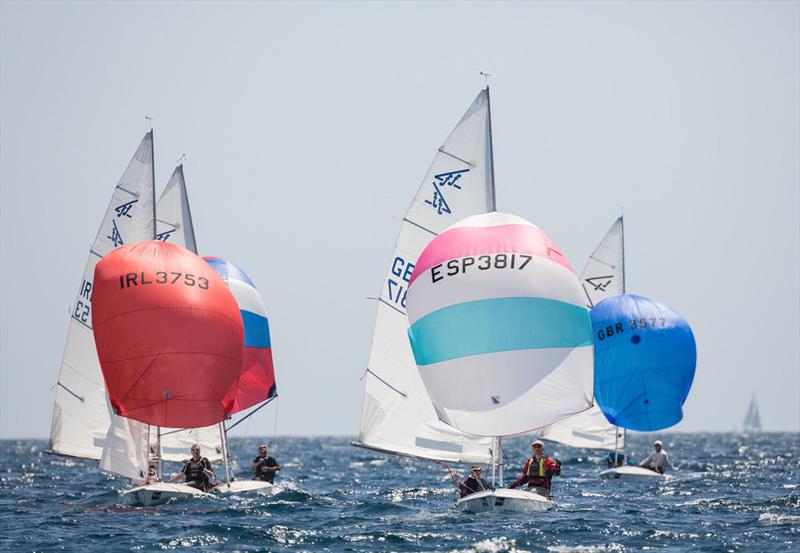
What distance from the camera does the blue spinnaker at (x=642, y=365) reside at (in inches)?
1367

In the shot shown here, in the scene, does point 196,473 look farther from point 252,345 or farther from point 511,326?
point 511,326

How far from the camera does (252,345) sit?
30094mm

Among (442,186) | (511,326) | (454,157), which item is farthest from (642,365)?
(511,326)

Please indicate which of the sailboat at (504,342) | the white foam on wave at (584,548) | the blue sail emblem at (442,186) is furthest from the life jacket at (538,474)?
the blue sail emblem at (442,186)

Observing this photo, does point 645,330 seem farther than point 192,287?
Yes

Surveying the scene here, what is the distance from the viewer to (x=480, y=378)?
73.0 feet

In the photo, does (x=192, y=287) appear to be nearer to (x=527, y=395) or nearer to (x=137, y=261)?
(x=137, y=261)

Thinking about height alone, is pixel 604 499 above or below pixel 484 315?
below

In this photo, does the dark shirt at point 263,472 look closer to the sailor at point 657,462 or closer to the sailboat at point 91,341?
the sailboat at point 91,341

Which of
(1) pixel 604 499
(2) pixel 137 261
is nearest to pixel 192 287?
(2) pixel 137 261

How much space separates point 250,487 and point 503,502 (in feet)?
26.0

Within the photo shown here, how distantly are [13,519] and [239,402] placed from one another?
815 cm

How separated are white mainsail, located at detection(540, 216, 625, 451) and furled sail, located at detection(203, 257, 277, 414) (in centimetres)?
1295

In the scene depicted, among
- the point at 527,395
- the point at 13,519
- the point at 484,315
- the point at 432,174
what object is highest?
the point at 432,174
